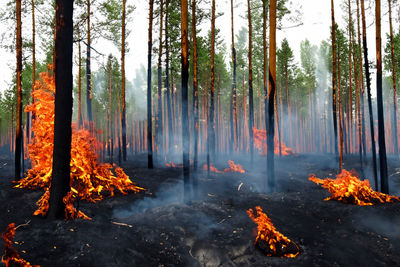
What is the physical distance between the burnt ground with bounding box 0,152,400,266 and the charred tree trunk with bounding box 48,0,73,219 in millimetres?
568

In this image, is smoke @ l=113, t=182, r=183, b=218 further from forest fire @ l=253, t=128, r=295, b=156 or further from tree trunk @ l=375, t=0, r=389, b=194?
forest fire @ l=253, t=128, r=295, b=156

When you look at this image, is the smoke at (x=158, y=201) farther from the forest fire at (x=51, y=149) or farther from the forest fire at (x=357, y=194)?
the forest fire at (x=357, y=194)

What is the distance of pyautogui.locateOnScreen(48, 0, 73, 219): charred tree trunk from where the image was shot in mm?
5648

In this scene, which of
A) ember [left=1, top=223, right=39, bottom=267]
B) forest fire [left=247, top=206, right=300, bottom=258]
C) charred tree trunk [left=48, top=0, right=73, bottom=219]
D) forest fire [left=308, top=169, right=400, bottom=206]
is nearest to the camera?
ember [left=1, top=223, right=39, bottom=267]

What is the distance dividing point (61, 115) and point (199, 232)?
450 centimetres

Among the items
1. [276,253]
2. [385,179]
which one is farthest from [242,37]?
[276,253]

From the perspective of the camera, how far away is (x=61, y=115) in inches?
224

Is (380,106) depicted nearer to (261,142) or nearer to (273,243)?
(273,243)

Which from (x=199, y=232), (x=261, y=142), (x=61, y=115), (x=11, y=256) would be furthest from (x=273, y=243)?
(x=261, y=142)

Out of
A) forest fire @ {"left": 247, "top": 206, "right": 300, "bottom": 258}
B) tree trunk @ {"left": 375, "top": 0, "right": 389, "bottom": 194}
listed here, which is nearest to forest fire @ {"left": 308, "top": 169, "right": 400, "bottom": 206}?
tree trunk @ {"left": 375, "top": 0, "right": 389, "bottom": 194}

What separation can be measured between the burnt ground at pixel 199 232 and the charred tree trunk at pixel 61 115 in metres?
0.57

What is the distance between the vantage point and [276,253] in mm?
5258

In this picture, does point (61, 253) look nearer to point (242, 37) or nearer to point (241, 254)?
point (241, 254)

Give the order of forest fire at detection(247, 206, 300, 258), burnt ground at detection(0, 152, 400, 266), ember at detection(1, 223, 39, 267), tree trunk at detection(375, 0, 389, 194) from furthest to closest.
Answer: tree trunk at detection(375, 0, 389, 194)
forest fire at detection(247, 206, 300, 258)
burnt ground at detection(0, 152, 400, 266)
ember at detection(1, 223, 39, 267)
